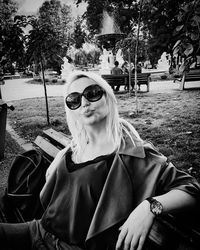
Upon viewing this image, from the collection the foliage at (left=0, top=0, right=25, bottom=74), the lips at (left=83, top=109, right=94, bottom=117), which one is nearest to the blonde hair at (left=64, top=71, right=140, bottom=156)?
the lips at (left=83, top=109, right=94, bottom=117)

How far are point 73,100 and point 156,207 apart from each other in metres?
0.93

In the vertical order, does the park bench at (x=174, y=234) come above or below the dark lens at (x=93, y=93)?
below

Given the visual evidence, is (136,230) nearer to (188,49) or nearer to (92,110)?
(92,110)

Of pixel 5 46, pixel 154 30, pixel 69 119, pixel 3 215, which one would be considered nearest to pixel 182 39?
pixel 69 119

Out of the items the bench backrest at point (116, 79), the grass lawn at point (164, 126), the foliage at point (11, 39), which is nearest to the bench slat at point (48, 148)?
the grass lawn at point (164, 126)

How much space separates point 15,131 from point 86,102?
5.79 meters

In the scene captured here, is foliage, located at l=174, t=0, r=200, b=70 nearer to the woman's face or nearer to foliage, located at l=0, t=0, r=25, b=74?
the woman's face

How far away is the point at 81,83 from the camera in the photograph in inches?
68.2

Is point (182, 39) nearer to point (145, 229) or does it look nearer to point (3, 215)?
point (145, 229)

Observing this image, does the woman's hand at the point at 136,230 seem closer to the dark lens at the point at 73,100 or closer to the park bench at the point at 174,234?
the park bench at the point at 174,234

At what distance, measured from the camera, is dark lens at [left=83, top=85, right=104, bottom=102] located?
1.66 metres

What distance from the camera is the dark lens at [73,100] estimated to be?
5.65 feet

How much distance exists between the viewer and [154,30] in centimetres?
2755

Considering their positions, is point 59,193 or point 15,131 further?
point 15,131
